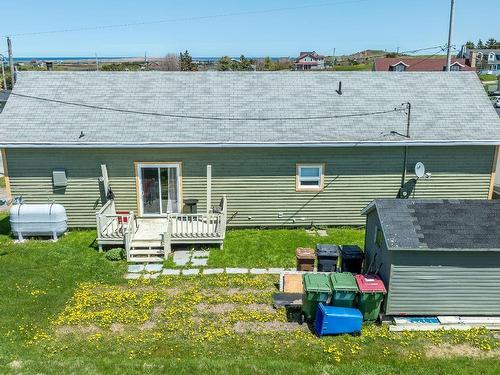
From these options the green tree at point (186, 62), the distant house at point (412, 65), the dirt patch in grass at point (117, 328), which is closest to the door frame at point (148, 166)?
the dirt patch in grass at point (117, 328)

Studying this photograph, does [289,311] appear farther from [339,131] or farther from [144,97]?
[144,97]

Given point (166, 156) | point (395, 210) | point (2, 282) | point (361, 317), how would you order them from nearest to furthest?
point (361, 317) < point (395, 210) < point (2, 282) < point (166, 156)

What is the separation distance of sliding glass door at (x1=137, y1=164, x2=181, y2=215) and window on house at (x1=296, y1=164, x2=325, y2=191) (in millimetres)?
4244

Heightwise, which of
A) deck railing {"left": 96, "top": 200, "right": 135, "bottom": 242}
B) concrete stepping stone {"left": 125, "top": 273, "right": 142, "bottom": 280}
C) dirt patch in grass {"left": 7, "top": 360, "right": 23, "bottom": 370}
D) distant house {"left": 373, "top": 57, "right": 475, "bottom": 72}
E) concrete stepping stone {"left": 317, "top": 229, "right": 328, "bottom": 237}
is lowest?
concrete stepping stone {"left": 125, "top": 273, "right": 142, "bottom": 280}

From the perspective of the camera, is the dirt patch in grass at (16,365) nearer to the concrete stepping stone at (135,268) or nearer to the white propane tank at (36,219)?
the concrete stepping stone at (135,268)

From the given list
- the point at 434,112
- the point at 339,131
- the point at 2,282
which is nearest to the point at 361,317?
the point at 339,131

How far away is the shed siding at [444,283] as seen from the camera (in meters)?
9.59

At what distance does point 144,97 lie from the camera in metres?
16.9

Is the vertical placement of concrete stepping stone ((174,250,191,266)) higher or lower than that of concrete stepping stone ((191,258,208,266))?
lower

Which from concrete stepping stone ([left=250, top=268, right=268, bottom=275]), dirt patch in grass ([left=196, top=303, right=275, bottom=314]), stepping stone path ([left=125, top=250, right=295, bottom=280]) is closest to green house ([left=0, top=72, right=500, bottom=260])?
stepping stone path ([left=125, top=250, right=295, bottom=280])

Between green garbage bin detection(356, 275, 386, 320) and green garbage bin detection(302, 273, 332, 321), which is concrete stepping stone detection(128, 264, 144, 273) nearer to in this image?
green garbage bin detection(302, 273, 332, 321)

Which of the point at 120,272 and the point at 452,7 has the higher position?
the point at 452,7

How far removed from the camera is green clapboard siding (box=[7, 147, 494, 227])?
15156 millimetres

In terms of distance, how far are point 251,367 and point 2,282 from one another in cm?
736
